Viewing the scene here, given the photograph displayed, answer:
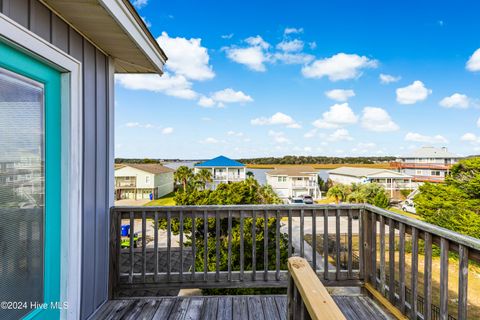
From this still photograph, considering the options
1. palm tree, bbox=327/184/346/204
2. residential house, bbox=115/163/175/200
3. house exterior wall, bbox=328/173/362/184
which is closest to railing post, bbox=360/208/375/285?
palm tree, bbox=327/184/346/204

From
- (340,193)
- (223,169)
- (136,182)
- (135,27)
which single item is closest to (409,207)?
(340,193)

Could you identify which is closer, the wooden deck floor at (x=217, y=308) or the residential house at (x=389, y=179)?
the wooden deck floor at (x=217, y=308)

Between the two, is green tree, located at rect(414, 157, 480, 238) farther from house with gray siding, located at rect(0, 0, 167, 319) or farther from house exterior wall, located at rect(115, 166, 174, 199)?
house exterior wall, located at rect(115, 166, 174, 199)

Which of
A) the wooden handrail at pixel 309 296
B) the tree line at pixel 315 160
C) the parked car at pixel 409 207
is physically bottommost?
the parked car at pixel 409 207

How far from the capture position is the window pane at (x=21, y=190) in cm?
132

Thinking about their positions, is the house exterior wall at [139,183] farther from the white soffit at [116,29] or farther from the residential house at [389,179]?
the white soffit at [116,29]

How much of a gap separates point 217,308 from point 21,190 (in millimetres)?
1637

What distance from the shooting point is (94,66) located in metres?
2.14

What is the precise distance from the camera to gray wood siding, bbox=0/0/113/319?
1863 millimetres

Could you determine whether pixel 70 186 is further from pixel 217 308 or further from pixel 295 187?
pixel 295 187

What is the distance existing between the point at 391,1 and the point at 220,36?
8.21 m

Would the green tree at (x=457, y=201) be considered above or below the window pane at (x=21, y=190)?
below

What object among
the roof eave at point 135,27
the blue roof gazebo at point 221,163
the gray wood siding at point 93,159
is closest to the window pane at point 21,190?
the gray wood siding at point 93,159

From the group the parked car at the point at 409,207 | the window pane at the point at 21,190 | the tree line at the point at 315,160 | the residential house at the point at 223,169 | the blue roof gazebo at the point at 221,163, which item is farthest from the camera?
the tree line at the point at 315,160
